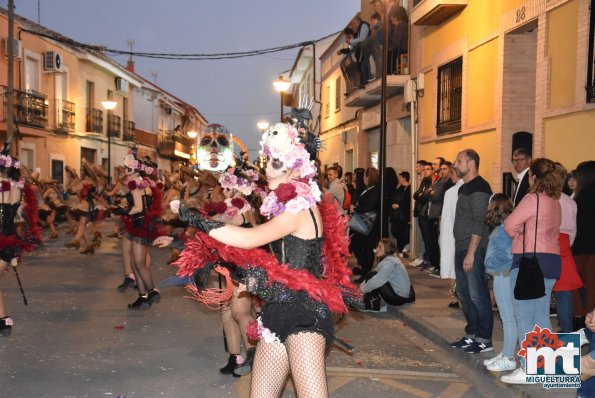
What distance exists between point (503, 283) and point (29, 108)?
26.2m

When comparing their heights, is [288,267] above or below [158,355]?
above

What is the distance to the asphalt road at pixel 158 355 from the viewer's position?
232 inches

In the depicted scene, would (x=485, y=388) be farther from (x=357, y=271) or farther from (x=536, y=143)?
(x=357, y=271)

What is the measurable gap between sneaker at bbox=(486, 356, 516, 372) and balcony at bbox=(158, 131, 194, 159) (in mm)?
51723

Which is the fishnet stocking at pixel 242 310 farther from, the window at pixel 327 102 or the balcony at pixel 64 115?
the balcony at pixel 64 115

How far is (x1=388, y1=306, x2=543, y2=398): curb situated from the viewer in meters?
5.77

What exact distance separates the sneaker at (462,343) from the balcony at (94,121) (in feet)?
105

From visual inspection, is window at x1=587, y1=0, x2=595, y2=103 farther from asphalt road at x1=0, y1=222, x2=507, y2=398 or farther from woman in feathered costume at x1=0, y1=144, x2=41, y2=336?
woman in feathered costume at x1=0, y1=144, x2=41, y2=336

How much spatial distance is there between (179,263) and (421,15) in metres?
11.4

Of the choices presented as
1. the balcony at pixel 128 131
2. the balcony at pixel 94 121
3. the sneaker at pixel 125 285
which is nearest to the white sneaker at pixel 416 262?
the sneaker at pixel 125 285

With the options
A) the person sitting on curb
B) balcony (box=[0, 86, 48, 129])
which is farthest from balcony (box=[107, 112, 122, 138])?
the person sitting on curb

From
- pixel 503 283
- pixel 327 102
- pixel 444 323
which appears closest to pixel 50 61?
pixel 327 102

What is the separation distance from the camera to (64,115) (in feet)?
109

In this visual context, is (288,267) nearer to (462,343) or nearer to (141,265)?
(462,343)
